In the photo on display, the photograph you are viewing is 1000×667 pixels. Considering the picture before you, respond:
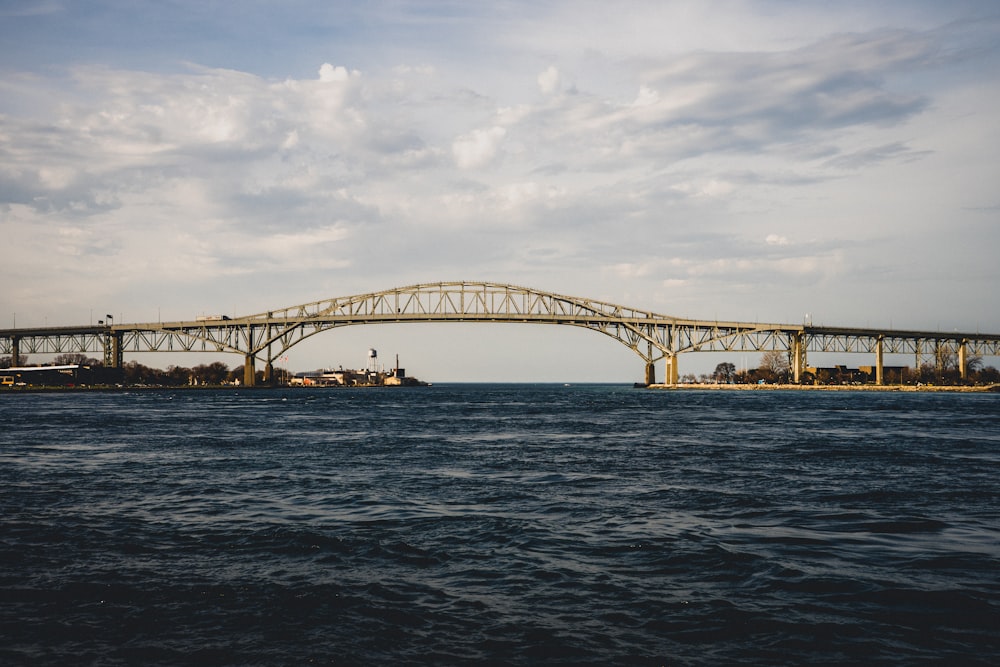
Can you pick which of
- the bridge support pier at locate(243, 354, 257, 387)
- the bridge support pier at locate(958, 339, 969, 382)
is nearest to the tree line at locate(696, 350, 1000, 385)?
the bridge support pier at locate(958, 339, 969, 382)

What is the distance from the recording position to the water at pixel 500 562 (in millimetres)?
9023

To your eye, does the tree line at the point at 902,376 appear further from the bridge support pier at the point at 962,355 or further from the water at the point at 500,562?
the water at the point at 500,562

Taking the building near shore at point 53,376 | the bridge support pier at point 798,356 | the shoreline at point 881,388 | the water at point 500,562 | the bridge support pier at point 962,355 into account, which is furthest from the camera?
the bridge support pier at point 962,355

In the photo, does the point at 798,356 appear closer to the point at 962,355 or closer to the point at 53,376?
the point at 962,355

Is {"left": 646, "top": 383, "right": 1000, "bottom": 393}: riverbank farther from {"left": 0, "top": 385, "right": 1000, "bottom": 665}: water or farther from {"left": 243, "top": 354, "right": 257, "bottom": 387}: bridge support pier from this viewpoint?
{"left": 0, "top": 385, "right": 1000, "bottom": 665}: water

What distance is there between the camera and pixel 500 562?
41.2ft

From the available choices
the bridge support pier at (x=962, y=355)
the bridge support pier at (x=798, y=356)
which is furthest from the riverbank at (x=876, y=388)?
the bridge support pier at (x=962, y=355)

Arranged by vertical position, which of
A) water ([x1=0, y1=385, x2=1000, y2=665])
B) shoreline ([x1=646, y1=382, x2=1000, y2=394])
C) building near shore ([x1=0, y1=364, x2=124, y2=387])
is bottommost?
shoreline ([x1=646, y1=382, x2=1000, y2=394])

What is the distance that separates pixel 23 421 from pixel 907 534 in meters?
53.3

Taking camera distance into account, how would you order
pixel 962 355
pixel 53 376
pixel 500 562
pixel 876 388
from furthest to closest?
pixel 962 355
pixel 53 376
pixel 876 388
pixel 500 562

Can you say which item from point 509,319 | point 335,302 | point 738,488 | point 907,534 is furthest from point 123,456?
point 335,302

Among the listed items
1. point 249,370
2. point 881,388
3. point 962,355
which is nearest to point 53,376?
point 249,370

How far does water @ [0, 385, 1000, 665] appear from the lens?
29.6 feet

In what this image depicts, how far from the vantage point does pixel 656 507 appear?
57.3 ft
